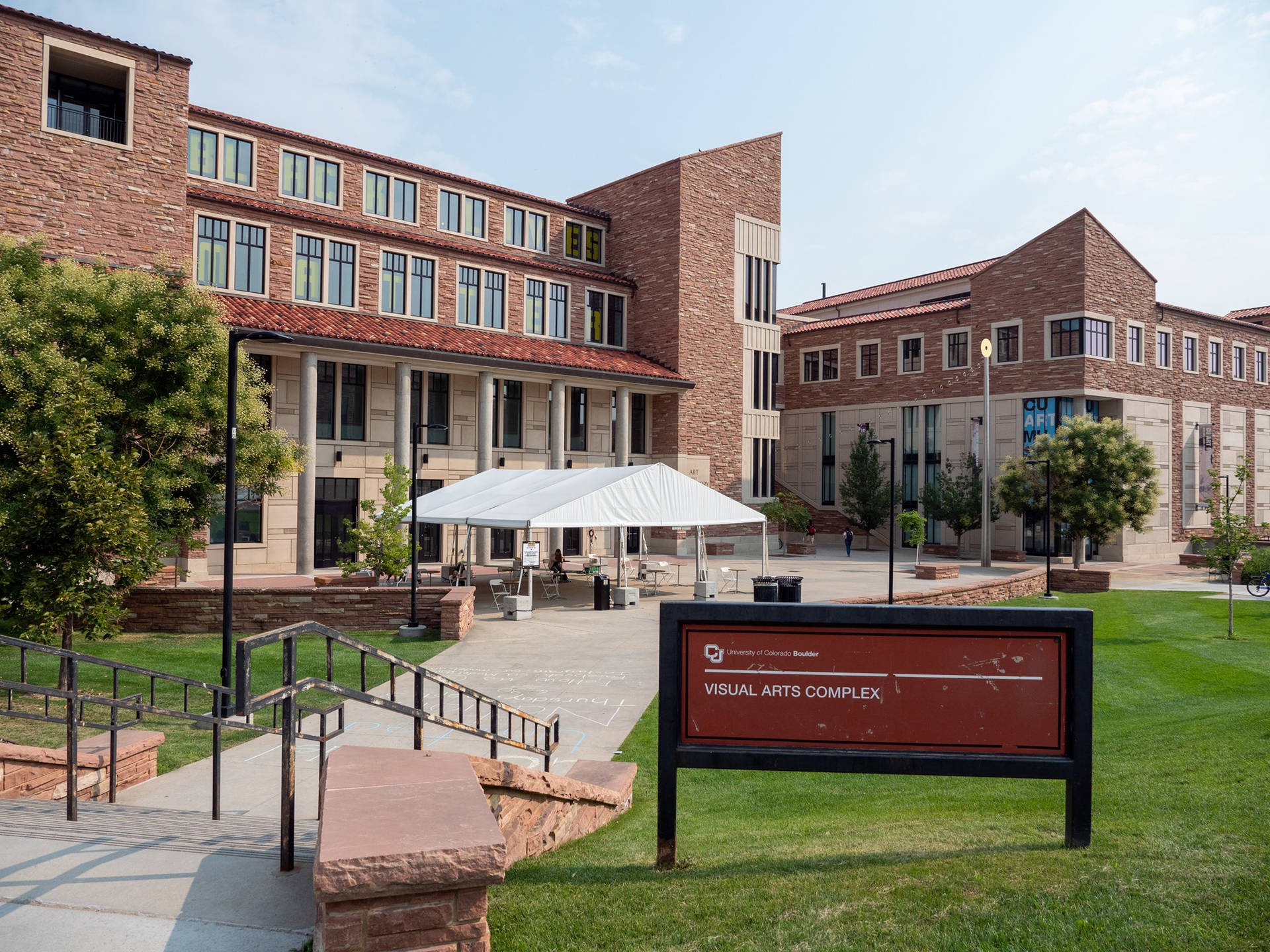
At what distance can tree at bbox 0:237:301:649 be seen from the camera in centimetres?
1234

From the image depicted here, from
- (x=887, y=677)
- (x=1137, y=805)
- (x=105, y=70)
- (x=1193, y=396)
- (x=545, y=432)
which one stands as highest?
(x=105, y=70)

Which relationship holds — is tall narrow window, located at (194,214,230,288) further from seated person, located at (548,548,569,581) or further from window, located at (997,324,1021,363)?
window, located at (997,324,1021,363)

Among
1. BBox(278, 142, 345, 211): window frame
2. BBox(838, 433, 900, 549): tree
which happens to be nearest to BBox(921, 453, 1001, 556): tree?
BBox(838, 433, 900, 549): tree

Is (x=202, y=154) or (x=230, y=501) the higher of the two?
(x=202, y=154)

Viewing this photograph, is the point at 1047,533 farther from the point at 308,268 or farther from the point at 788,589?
the point at 308,268

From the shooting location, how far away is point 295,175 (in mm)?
33750

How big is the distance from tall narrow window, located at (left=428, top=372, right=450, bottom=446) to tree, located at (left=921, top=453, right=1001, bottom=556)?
24538 millimetres

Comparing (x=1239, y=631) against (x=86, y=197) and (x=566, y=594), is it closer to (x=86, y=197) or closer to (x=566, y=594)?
(x=566, y=594)

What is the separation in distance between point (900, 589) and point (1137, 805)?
21.5 metres

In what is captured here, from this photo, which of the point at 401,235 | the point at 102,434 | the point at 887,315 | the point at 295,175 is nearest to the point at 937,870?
the point at 102,434

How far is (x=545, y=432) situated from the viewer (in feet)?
127

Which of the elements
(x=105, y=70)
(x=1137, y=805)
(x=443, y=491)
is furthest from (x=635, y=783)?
(x=105, y=70)

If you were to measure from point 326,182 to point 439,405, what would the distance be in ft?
31.8

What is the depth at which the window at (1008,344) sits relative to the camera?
43466 mm
